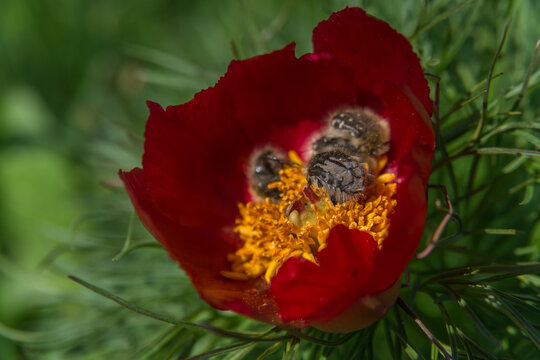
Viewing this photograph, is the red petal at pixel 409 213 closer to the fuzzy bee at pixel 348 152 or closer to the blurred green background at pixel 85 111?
the fuzzy bee at pixel 348 152

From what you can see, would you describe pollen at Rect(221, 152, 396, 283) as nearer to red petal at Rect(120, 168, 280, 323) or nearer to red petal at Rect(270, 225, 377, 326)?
red petal at Rect(120, 168, 280, 323)

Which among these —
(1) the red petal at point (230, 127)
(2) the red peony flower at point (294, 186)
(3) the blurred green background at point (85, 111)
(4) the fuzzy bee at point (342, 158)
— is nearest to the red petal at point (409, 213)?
(2) the red peony flower at point (294, 186)

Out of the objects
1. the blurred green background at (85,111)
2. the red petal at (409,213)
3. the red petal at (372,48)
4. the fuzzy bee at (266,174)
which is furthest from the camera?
the blurred green background at (85,111)

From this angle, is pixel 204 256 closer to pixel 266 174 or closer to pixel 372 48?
pixel 266 174

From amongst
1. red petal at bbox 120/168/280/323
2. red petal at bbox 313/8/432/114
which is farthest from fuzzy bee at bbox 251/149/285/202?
red petal at bbox 313/8/432/114

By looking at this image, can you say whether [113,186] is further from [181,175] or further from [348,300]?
[348,300]
